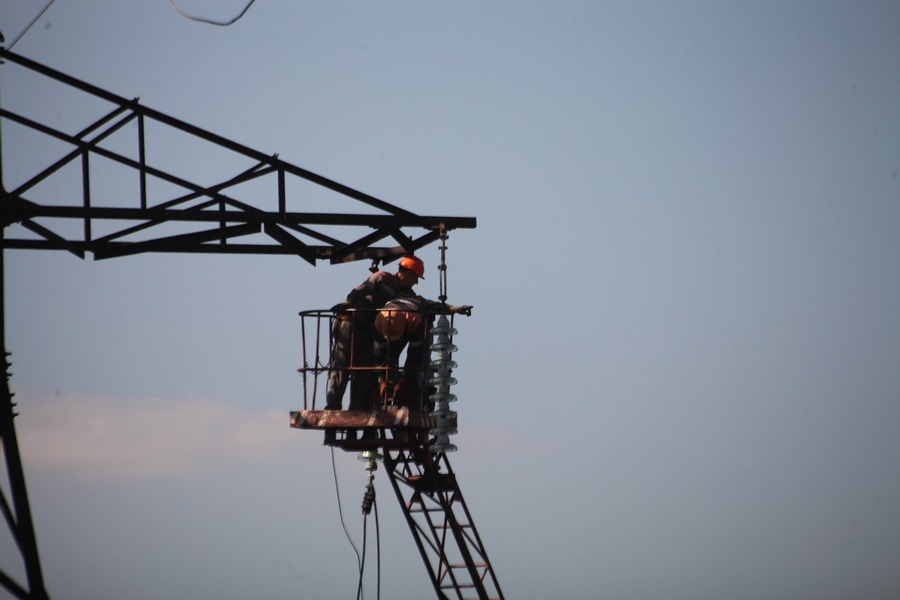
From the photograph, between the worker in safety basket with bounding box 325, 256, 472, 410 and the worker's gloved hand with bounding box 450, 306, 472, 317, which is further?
the worker in safety basket with bounding box 325, 256, 472, 410

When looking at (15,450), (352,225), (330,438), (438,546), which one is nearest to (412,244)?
(352,225)

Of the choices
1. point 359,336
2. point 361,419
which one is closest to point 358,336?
point 359,336

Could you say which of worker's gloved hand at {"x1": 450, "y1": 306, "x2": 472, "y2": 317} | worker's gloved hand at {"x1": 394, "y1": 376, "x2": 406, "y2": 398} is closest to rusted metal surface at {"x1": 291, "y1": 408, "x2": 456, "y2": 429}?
worker's gloved hand at {"x1": 394, "y1": 376, "x2": 406, "y2": 398}

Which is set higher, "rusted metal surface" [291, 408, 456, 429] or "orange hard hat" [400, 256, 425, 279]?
"orange hard hat" [400, 256, 425, 279]

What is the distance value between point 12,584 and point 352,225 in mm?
6695

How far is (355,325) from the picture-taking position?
82.6 feet

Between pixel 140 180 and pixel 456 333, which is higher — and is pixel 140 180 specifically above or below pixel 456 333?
above

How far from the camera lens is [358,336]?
25.2 metres

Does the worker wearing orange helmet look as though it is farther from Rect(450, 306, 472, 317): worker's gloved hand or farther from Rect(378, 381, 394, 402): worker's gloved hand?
Rect(450, 306, 472, 317): worker's gloved hand

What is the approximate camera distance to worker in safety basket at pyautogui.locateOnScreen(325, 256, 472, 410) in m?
25.1

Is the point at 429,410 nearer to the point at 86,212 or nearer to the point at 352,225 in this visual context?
the point at 352,225

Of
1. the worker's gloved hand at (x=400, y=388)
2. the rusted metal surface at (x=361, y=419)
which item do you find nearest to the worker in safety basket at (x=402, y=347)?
the worker's gloved hand at (x=400, y=388)

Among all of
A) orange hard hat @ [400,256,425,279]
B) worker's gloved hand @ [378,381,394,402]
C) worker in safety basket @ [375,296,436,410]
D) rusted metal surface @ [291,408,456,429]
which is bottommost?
rusted metal surface @ [291,408,456,429]

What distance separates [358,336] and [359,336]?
0.07ft
